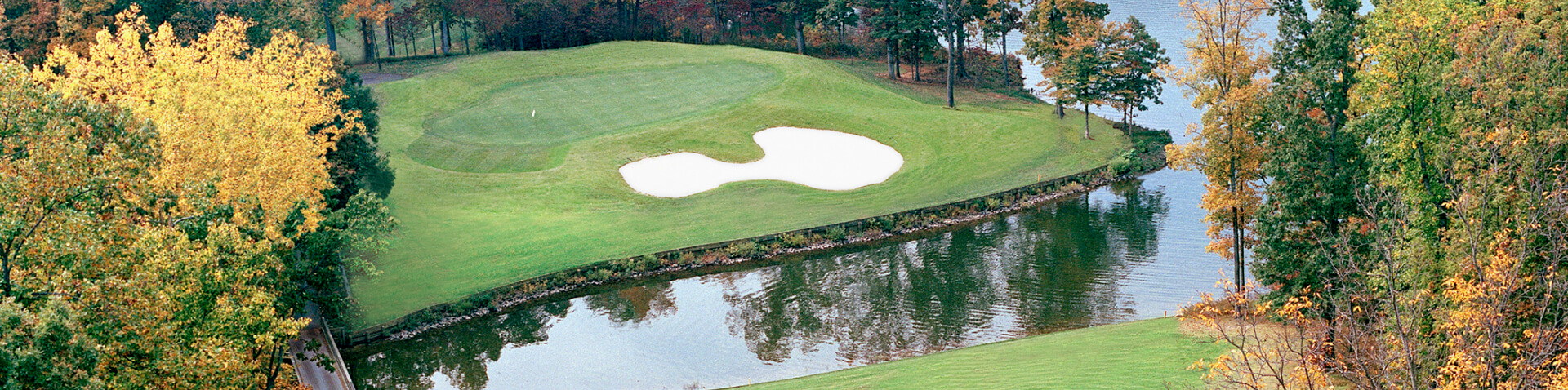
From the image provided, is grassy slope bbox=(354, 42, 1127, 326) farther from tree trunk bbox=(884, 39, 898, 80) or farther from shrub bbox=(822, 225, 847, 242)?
tree trunk bbox=(884, 39, 898, 80)

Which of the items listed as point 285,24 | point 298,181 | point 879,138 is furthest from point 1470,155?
point 285,24

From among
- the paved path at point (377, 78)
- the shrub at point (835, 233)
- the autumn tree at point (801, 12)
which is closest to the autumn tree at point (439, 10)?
the paved path at point (377, 78)

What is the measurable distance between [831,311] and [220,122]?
1981 centimetres

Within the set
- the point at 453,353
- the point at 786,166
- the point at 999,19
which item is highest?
the point at 999,19

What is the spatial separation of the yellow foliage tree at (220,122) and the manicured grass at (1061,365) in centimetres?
1392

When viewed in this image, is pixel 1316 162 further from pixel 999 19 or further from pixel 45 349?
pixel 999 19

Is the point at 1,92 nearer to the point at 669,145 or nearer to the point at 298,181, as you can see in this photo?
the point at 298,181

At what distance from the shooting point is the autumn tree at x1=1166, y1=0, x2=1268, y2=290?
3278 cm

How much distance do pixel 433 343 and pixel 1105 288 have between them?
2313 cm

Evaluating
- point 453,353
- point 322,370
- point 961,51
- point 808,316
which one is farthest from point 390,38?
point 808,316

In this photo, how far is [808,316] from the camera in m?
38.8

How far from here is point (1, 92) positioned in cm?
2033

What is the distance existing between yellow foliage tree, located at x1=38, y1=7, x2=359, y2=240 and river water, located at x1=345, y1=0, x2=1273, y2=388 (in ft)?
23.6

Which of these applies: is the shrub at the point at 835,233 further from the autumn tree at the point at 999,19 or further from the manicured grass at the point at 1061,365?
the autumn tree at the point at 999,19
